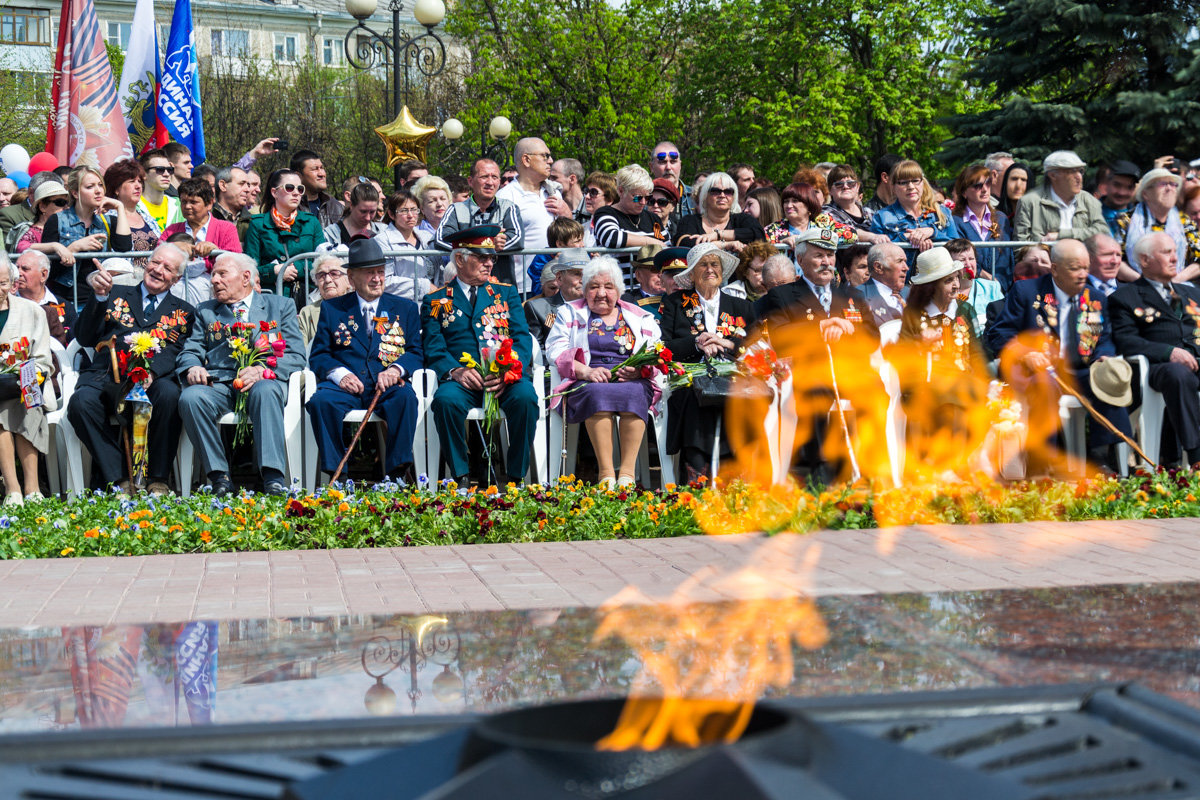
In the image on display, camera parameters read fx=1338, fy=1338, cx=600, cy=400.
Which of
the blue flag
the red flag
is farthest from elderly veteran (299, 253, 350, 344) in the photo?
the blue flag

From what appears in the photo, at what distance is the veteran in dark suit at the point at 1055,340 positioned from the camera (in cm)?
921

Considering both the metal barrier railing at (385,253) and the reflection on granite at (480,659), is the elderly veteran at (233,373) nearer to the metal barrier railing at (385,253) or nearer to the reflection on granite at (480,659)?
the metal barrier railing at (385,253)

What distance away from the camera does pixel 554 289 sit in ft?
33.0

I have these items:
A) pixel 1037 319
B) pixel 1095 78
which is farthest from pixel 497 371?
pixel 1095 78

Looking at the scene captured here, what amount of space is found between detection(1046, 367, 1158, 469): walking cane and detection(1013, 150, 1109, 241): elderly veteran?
216cm

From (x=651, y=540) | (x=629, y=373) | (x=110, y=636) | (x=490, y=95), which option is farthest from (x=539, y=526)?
(x=490, y=95)

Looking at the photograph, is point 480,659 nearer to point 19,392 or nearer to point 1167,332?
point 19,392

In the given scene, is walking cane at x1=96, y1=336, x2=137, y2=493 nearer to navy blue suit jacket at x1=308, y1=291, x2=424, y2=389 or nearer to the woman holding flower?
the woman holding flower

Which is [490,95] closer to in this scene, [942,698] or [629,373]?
[629,373]

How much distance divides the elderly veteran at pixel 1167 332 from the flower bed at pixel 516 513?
37.2 inches

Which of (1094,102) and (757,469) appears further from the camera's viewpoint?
(1094,102)

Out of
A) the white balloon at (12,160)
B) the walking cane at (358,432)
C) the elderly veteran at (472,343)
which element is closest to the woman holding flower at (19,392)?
the walking cane at (358,432)

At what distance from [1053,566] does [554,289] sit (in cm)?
503

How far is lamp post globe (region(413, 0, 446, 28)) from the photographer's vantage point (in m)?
20.1
